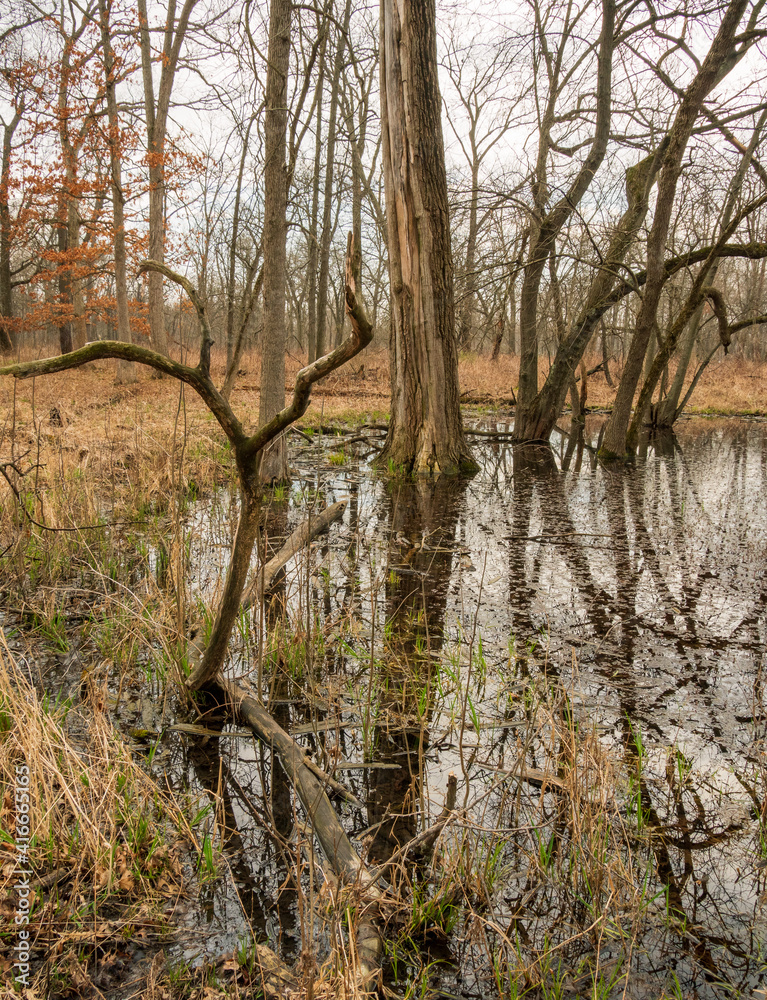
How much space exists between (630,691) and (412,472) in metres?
5.36

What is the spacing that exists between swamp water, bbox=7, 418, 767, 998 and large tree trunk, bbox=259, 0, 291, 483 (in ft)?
7.03

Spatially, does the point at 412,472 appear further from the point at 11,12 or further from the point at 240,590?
the point at 11,12

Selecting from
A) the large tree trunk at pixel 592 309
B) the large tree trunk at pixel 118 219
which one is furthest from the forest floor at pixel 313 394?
the large tree trunk at pixel 592 309

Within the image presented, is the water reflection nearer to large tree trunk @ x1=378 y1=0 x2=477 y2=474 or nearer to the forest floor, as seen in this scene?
large tree trunk @ x1=378 y1=0 x2=477 y2=474

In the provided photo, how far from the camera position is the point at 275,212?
653 centimetres

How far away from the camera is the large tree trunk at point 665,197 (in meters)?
7.96

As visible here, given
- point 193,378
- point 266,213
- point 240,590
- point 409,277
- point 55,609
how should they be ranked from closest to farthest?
point 193,378 → point 240,590 → point 55,609 → point 266,213 → point 409,277

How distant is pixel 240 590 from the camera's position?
2.60 metres

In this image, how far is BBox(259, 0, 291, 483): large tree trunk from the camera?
6.30 m

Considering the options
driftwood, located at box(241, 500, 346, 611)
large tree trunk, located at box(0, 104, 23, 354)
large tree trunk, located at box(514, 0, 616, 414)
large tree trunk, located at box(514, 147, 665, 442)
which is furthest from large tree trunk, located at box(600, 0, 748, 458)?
large tree trunk, located at box(0, 104, 23, 354)

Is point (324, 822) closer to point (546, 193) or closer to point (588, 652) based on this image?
point (588, 652)

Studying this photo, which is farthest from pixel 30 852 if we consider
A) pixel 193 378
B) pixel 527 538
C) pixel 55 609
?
pixel 527 538

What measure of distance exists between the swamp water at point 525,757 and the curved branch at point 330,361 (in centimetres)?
64

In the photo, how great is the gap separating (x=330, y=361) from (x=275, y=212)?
522 cm
